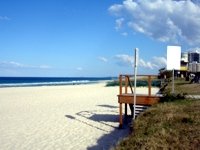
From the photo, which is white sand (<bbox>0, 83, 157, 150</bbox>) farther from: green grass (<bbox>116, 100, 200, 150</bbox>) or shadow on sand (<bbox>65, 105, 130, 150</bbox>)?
green grass (<bbox>116, 100, 200, 150</bbox>)

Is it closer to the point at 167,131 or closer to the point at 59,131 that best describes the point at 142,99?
the point at 59,131

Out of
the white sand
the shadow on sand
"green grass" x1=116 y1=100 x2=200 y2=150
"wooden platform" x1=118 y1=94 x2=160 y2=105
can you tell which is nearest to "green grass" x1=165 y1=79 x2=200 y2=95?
"wooden platform" x1=118 y1=94 x2=160 y2=105

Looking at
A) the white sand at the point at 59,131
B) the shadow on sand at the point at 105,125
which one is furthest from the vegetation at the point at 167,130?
the white sand at the point at 59,131

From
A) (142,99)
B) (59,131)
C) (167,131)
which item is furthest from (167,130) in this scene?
(59,131)

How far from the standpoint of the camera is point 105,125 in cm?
1323

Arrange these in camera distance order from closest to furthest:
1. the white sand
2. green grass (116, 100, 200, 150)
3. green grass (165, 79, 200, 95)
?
green grass (116, 100, 200, 150) → the white sand → green grass (165, 79, 200, 95)

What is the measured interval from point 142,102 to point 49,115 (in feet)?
18.0

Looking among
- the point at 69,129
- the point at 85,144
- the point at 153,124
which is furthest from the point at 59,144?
the point at 153,124

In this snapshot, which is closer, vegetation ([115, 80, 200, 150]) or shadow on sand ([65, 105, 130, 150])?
vegetation ([115, 80, 200, 150])

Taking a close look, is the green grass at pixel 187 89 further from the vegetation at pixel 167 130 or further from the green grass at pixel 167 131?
the green grass at pixel 167 131

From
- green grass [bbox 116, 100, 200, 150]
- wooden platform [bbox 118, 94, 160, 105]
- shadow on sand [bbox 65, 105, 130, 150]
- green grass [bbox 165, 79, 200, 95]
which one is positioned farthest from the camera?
green grass [bbox 165, 79, 200, 95]

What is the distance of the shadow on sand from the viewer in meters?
9.82

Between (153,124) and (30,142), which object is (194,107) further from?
(30,142)

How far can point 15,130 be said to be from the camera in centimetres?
1238
